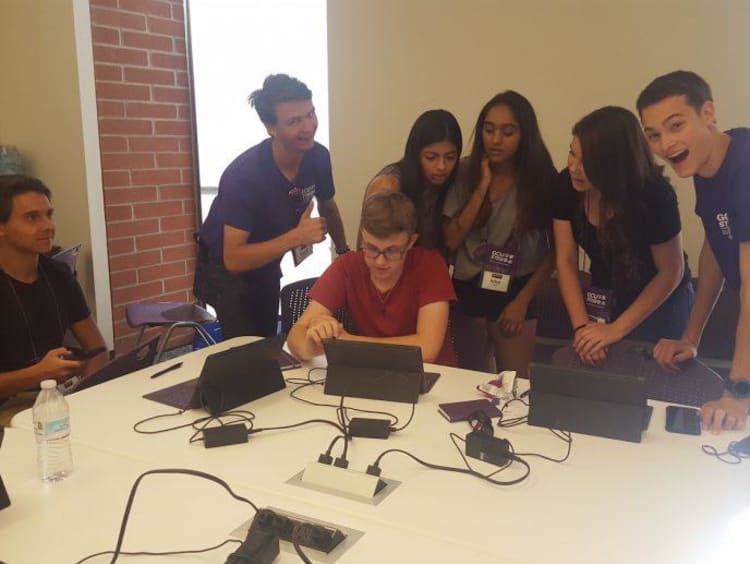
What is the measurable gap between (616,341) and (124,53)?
3.19 m

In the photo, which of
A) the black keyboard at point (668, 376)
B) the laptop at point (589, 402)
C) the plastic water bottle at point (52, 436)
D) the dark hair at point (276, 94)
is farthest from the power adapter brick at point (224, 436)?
the dark hair at point (276, 94)

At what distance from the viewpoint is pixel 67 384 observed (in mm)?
2334

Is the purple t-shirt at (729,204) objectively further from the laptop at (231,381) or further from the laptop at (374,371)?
the laptop at (231,381)

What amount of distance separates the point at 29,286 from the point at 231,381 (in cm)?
113

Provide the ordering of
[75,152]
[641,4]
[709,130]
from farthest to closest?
[75,152] → [641,4] → [709,130]

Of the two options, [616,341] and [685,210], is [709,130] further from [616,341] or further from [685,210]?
[685,210]

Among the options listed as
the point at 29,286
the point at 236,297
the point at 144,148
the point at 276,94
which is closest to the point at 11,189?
the point at 29,286

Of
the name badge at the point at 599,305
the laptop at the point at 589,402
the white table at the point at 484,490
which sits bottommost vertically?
the white table at the point at 484,490

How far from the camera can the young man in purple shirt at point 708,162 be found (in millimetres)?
1812

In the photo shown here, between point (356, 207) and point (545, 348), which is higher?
point (356, 207)

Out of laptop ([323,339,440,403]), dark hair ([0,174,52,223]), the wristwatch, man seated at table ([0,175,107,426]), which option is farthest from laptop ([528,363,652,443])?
dark hair ([0,174,52,223])

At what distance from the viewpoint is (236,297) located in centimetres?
267

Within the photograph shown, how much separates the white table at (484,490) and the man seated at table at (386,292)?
1.09 feet

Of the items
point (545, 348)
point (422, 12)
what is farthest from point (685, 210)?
point (422, 12)
